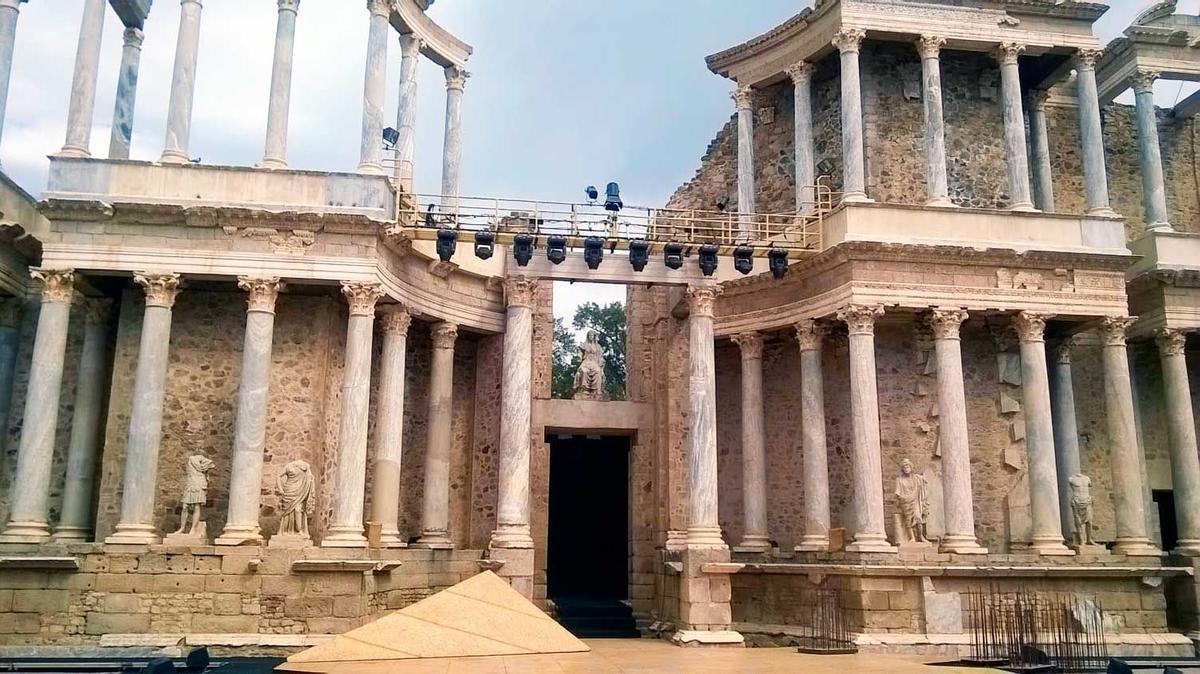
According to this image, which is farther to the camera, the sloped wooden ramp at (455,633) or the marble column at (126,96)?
the marble column at (126,96)

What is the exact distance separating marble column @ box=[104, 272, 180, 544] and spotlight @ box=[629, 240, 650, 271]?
29.8 feet

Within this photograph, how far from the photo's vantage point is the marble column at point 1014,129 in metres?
21.5

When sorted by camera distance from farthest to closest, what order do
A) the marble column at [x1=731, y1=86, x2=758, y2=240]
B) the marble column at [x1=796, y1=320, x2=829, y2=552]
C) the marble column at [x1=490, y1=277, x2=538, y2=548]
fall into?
the marble column at [x1=731, y1=86, x2=758, y2=240] → the marble column at [x1=796, y1=320, x2=829, y2=552] → the marble column at [x1=490, y1=277, x2=538, y2=548]

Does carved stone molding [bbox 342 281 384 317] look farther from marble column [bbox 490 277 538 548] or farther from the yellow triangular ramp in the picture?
the yellow triangular ramp

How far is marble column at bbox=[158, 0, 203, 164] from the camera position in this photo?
1912cm

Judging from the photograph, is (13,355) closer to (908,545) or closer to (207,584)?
(207,584)

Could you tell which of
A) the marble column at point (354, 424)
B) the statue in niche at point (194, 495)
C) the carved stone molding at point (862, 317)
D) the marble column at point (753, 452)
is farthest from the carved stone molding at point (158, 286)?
the carved stone molding at point (862, 317)

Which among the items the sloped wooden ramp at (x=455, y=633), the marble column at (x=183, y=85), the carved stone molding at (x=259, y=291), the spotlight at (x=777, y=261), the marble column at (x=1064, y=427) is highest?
the marble column at (x=183, y=85)

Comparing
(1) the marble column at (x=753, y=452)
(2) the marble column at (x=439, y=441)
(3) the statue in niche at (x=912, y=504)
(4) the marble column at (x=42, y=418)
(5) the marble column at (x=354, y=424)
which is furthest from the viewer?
(1) the marble column at (x=753, y=452)

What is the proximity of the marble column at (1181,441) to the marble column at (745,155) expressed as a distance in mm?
10194

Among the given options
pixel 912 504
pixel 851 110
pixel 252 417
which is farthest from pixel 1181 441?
pixel 252 417

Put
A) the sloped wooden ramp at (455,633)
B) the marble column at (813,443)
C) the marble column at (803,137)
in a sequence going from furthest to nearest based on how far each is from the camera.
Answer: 1. the marble column at (803,137)
2. the marble column at (813,443)
3. the sloped wooden ramp at (455,633)

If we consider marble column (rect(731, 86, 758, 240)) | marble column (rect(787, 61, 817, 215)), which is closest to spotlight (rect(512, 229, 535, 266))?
marble column (rect(731, 86, 758, 240))

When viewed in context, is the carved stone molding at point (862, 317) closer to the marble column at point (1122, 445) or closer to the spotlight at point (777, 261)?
the spotlight at point (777, 261)
